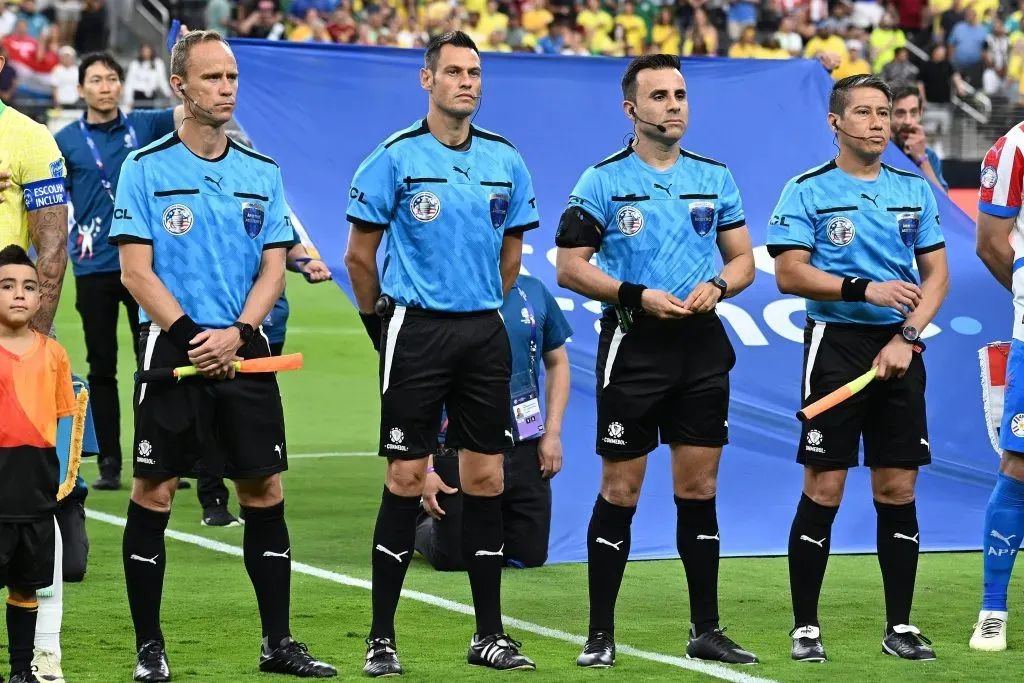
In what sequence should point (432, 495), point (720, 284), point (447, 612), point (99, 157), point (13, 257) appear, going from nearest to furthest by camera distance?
1. point (13, 257)
2. point (720, 284)
3. point (447, 612)
4. point (432, 495)
5. point (99, 157)

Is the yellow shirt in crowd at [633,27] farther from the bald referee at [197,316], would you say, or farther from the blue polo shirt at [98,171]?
the bald referee at [197,316]

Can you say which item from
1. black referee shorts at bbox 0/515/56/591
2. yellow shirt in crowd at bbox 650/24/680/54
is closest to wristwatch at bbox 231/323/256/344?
black referee shorts at bbox 0/515/56/591

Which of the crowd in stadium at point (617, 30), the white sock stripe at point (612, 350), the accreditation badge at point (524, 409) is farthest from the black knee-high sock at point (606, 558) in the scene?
the crowd in stadium at point (617, 30)

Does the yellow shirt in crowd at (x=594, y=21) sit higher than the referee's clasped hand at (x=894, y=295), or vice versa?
the yellow shirt in crowd at (x=594, y=21)

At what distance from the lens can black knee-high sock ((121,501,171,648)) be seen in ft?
17.3

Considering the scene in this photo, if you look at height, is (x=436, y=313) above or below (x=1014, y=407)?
above

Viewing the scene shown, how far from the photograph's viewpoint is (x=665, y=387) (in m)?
5.61

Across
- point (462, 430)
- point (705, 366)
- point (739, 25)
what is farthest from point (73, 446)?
point (739, 25)

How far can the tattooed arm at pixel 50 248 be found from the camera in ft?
17.9

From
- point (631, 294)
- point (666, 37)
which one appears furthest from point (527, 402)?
point (666, 37)

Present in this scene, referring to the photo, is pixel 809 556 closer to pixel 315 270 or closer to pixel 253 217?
pixel 253 217

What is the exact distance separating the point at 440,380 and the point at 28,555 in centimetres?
143

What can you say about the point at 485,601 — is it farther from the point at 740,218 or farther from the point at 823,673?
the point at 740,218

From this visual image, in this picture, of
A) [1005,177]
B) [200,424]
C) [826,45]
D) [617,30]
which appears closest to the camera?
[200,424]
